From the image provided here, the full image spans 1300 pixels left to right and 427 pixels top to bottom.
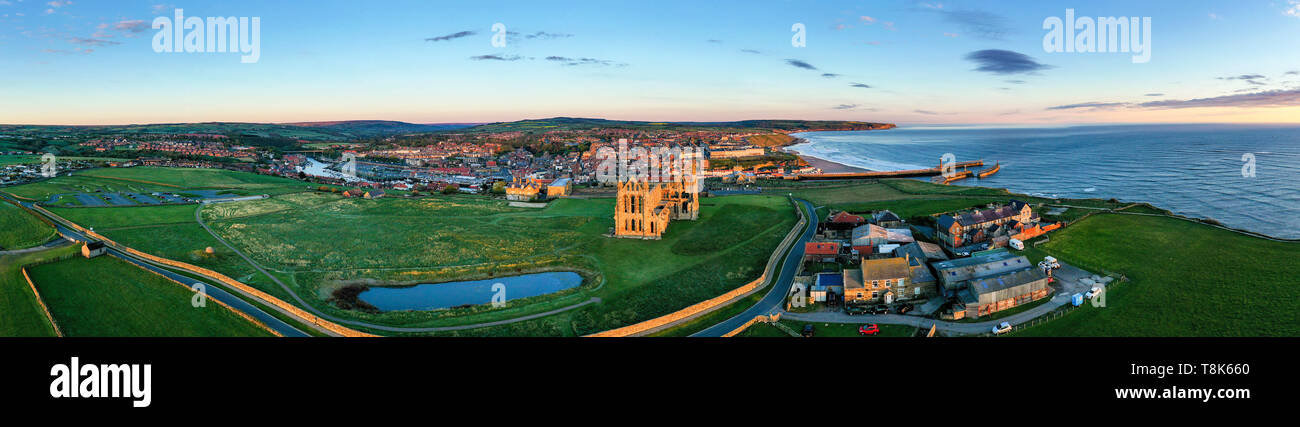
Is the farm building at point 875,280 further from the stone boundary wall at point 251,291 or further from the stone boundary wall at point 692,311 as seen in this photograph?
the stone boundary wall at point 251,291

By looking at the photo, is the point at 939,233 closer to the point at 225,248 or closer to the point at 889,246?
the point at 889,246

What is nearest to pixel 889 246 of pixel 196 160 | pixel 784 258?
pixel 784 258

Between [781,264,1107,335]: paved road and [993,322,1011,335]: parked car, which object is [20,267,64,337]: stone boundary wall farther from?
[993,322,1011,335]: parked car

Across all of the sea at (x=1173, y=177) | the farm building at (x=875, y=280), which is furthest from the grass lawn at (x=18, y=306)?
the sea at (x=1173, y=177)

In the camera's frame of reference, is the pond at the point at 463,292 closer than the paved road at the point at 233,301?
No

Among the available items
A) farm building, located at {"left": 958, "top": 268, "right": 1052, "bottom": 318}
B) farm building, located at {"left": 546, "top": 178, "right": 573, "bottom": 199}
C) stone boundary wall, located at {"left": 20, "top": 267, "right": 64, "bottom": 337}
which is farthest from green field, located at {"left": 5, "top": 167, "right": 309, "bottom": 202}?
farm building, located at {"left": 958, "top": 268, "right": 1052, "bottom": 318}

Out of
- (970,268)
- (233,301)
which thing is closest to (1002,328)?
(970,268)
